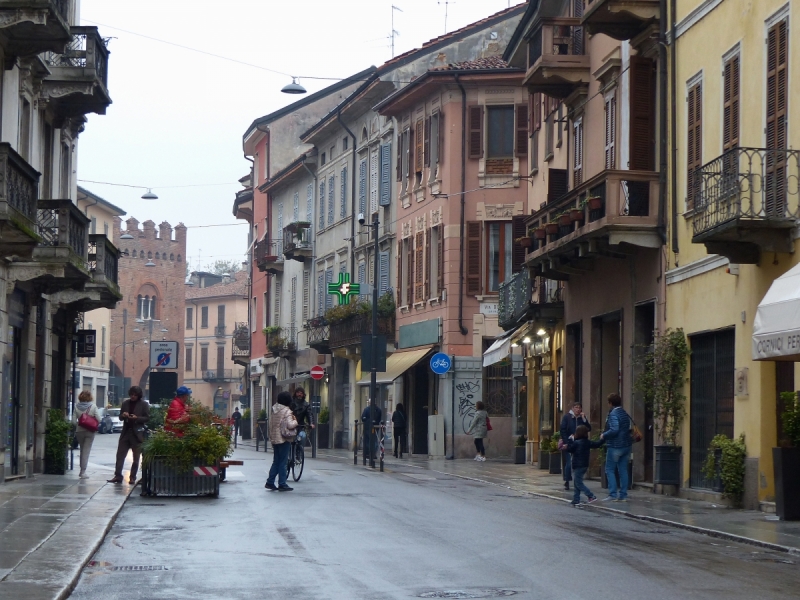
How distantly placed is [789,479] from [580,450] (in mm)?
4218

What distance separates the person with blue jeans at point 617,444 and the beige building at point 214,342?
94.0m

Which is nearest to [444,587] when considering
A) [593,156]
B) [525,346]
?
[593,156]

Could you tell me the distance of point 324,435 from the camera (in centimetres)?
5519

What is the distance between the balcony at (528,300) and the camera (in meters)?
32.1

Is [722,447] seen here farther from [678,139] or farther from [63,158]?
[63,158]

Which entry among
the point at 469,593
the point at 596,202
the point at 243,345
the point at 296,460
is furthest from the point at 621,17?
the point at 243,345

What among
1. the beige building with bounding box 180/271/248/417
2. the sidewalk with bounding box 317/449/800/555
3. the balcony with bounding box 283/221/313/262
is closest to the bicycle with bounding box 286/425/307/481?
the sidewalk with bounding box 317/449/800/555

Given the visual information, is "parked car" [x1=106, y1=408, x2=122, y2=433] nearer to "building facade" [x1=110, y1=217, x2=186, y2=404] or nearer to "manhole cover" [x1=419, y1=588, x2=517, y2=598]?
"building facade" [x1=110, y1=217, x2=186, y2=404]

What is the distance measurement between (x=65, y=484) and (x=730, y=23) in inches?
511

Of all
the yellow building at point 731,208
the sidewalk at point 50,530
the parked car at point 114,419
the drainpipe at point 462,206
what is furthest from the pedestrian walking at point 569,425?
the parked car at point 114,419

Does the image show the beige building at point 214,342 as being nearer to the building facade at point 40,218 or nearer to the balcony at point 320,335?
the balcony at point 320,335

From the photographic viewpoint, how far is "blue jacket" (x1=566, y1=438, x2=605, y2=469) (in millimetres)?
20797

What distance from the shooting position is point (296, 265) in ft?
206

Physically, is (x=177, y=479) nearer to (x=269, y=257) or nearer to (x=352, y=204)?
(x=352, y=204)
